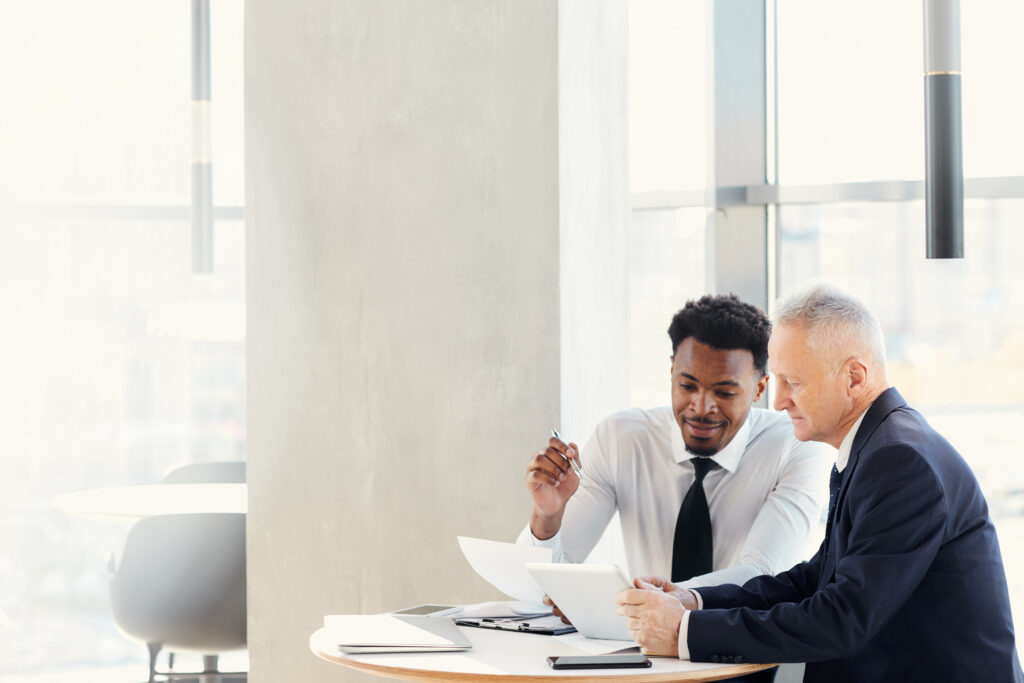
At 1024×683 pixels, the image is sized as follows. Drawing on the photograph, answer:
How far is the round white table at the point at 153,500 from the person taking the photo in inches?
165

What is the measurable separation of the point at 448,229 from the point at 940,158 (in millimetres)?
1511

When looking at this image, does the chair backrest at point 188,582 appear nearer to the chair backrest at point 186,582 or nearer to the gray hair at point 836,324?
the chair backrest at point 186,582

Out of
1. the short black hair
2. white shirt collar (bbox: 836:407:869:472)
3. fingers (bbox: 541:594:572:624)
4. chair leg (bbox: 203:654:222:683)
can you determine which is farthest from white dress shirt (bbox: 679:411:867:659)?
chair leg (bbox: 203:654:222:683)

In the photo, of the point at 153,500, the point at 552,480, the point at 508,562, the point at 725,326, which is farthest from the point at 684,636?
the point at 153,500

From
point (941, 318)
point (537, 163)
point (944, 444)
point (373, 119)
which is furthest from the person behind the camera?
point (941, 318)

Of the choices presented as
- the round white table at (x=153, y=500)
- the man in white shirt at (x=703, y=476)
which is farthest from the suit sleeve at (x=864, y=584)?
→ the round white table at (x=153, y=500)

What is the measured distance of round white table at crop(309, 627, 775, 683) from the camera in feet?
7.23

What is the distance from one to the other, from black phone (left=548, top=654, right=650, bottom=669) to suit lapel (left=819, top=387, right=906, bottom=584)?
0.46 meters

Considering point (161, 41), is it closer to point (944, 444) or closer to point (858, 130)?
point (858, 130)

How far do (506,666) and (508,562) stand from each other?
429 mm

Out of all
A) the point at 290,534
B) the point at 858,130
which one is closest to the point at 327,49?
the point at 290,534

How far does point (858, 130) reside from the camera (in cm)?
407

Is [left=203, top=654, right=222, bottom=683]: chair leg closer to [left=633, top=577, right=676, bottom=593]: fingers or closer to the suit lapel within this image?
[left=633, top=577, right=676, bottom=593]: fingers

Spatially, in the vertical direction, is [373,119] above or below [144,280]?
above
